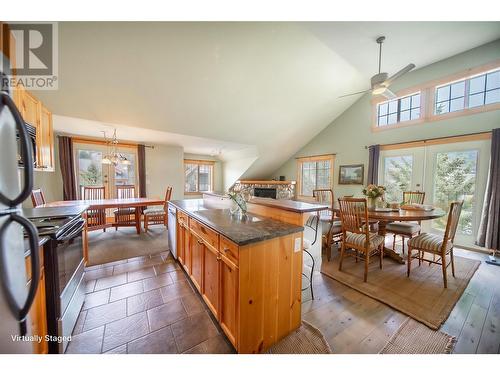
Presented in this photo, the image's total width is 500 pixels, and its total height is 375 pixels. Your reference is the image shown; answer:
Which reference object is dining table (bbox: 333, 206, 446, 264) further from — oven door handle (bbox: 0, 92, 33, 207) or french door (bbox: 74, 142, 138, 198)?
french door (bbox: 74, 142, 138, 198)

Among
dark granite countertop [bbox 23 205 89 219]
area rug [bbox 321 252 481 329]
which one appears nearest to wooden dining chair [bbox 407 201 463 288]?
area rug [bbox 321 252 481 329]

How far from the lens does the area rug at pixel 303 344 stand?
1240mm

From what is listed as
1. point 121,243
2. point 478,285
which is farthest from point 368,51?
point 121,243

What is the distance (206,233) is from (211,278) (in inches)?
14.6

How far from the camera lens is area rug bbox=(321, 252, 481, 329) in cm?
165

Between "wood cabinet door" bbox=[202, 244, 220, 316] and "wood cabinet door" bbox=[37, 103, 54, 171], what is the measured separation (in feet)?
8.05

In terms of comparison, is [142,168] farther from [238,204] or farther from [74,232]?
[238,204]

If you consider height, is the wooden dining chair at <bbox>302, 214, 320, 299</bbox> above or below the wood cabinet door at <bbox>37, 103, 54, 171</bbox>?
below

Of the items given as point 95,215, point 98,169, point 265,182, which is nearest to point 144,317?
point 95,215

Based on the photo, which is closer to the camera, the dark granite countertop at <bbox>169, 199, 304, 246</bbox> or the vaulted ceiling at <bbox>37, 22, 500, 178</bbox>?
the dark granite countertop at <bbox>169, 199, 304, 246</bbox>

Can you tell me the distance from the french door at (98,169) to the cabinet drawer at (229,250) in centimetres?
525

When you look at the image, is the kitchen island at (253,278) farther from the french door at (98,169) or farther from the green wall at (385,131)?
the french door at (98,169)

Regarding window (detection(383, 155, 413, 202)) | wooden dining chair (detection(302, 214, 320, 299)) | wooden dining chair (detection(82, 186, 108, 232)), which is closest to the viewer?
wooden dining chair (detection(302, 214, 320, 299))

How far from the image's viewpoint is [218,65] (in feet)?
9.40
